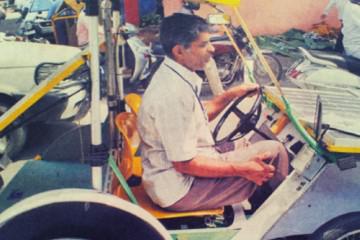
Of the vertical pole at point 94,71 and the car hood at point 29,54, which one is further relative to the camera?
the car hood at point 29,54

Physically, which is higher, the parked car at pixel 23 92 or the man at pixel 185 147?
the man at pixel 185 147

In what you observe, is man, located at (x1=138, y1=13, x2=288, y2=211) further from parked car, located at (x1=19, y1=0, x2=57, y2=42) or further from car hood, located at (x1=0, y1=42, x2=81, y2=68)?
parked car, located at (x1=19, y1=0, x2=57, y2=42)

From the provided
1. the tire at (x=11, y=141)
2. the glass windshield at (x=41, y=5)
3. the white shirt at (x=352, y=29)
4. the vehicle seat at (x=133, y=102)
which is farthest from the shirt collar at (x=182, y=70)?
the glass windshield at (x=41, y=5)

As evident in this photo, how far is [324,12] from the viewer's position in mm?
10320

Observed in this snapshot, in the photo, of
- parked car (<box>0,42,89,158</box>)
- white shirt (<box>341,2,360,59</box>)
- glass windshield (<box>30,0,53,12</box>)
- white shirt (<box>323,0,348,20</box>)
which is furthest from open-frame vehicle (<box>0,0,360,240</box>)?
glass windshield (<box>30,0,53,12</box>)

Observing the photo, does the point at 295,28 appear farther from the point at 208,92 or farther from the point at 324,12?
the point at 208,92

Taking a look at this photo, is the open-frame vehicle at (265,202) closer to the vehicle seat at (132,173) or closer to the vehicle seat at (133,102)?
the vehicle seat at (132,173)

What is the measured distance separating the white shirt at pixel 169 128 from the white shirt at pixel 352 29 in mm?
4851

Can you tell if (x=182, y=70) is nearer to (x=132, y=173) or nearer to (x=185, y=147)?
(x=185, y=147)

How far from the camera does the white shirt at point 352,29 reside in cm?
709

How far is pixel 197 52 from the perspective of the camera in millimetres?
2830

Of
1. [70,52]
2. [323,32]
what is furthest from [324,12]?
[70,52]

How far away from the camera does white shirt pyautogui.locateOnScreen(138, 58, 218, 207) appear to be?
105 inches

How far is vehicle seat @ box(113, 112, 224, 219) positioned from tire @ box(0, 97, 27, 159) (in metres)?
2.61
